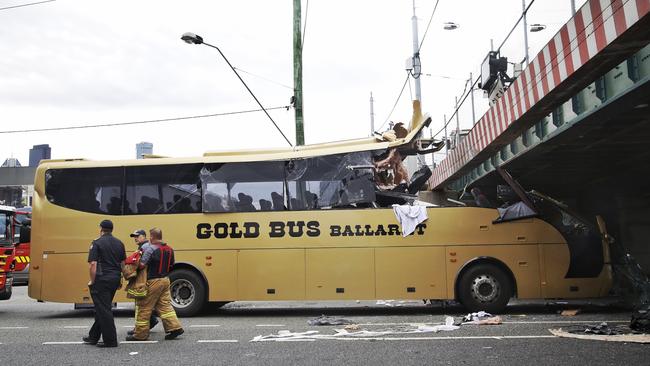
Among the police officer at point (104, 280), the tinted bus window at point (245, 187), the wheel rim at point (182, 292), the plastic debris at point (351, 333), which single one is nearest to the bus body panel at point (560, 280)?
the plastic debris at point (351, 333)

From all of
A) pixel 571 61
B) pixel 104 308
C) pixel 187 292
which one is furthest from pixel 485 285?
pixel 104 308

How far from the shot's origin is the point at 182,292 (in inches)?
487

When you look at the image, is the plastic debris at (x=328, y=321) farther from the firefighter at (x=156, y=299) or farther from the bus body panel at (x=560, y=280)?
the bus body panel at (x=560, y=280)

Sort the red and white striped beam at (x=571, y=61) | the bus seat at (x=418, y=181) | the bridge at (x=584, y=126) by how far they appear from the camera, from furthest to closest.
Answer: the bus seat at (x=418, y=181)
the bridge at (x=584, y=126)
the red and white striped beam at (x=571, y=61)

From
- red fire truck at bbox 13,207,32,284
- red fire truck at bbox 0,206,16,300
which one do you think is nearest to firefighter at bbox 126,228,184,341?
red fire truck at bbox 0,206,16,300

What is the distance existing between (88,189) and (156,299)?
4.52 m

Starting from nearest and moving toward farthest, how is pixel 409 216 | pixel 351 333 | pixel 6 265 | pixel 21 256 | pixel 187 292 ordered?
pixel 351 333 → pixel 409 216 → pixel 187 292 → pixel 6 265 → pixel 21 256

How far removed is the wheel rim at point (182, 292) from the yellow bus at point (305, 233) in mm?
27

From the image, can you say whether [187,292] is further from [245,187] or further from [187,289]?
[245,187]

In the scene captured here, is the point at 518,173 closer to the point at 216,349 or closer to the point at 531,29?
the point at 531,29

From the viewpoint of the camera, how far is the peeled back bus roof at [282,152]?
40.8ft

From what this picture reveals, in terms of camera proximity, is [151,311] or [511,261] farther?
[511,261]

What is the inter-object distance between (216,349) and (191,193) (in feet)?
15.9

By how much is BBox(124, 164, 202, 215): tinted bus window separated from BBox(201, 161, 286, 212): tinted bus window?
0.25m
